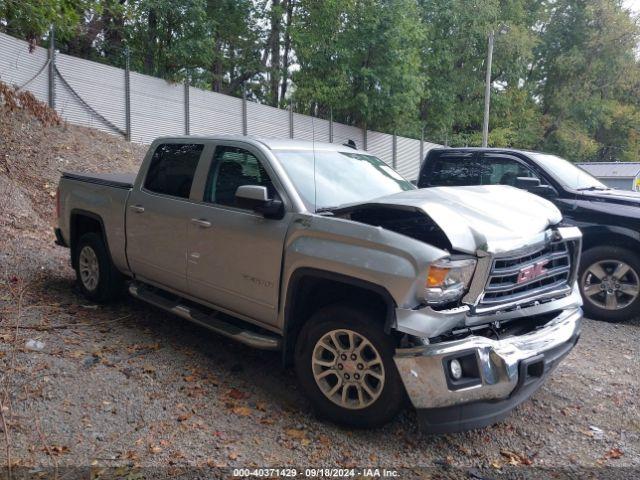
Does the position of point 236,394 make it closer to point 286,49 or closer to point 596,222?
point 596,222

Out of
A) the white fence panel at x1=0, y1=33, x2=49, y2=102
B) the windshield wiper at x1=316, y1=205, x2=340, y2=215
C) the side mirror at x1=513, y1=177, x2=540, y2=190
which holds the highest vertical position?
the white fence panel at x1=0, y1=33, x2=49, y2=102

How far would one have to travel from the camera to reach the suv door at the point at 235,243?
155 inches

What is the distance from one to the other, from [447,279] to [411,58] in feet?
61.6

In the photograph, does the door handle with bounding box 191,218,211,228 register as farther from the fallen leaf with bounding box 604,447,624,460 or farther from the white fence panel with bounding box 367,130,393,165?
the white fence panel with bounding box 367,130,393,165

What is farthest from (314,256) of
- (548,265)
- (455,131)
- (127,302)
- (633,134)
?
(633,134)

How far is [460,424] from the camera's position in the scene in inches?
125

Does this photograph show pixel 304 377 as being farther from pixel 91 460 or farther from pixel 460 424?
pixel 91 460

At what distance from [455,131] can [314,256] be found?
87.9ft

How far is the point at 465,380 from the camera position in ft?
10.2

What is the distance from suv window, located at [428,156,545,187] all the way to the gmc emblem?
10.9ft

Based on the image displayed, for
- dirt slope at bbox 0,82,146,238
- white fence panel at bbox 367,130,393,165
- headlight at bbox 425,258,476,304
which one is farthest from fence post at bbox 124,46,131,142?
headlight at bbox 425,258,476,304

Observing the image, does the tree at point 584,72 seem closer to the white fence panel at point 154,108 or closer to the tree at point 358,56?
the tree at point 358,56

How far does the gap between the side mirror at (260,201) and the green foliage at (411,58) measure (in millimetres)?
8747

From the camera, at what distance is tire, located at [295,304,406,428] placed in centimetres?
330
